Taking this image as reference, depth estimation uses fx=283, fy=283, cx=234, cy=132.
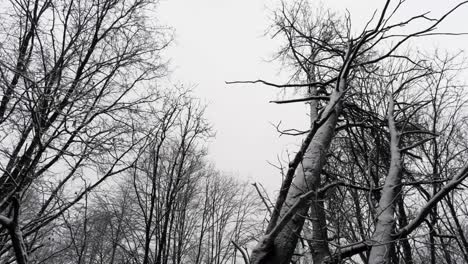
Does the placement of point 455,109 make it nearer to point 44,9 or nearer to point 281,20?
point 281,20

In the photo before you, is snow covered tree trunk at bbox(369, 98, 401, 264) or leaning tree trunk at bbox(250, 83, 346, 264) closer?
leaning tree trunk at bbox(250, 83, 346, 264)

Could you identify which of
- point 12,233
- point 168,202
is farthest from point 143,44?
point 12,233

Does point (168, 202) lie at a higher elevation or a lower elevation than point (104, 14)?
lower

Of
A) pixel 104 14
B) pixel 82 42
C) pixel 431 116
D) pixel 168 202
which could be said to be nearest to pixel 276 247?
pixel 168 202

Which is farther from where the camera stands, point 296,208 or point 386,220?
point 386,220

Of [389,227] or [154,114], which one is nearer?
[389,227]

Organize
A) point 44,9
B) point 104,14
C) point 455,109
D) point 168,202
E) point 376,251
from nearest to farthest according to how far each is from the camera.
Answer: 1. point 376,251
2. point 168,202
3. point 44,9
4. point 104,14
5. point 455,109

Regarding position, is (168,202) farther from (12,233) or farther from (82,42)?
(82,42)

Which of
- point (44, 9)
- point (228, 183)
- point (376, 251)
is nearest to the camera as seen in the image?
point (376, 251)

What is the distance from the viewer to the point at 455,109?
5141 mm

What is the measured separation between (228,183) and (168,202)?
11290mm

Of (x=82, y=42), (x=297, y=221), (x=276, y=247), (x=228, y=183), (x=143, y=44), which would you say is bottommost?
(x=276, y=247)

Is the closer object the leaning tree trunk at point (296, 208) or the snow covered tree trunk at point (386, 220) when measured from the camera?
the leaning tree trunk at point (296, 208)

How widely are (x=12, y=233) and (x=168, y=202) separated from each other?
1596 millimetres
